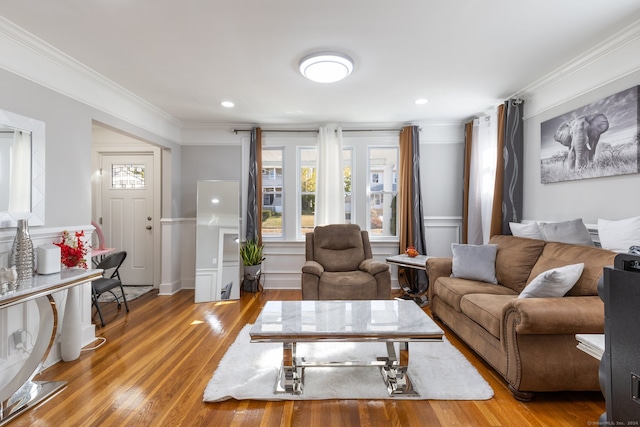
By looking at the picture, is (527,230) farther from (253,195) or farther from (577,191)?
(253,195)

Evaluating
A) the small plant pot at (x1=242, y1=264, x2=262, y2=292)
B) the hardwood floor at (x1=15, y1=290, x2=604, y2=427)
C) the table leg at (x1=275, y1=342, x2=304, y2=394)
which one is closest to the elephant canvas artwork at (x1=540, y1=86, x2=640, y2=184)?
the hardwood floor at (x1=15, y1=290, x2=604, y2=427)

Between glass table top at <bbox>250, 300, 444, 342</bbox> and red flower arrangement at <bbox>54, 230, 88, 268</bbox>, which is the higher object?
red flower arrangement at <bbox>54, 230, 88, 268</bbox>

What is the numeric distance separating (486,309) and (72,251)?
3256 millimetres

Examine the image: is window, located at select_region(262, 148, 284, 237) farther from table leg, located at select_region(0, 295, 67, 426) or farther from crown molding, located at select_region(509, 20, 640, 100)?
crown molding, located at select_region(509, 20, 640, 100)

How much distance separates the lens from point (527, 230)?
3062mm

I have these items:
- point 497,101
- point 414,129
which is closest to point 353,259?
point 414,129

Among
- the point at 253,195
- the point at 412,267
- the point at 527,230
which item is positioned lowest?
the point at 412,267

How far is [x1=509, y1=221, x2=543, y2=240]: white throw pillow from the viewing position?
2988 millimetres

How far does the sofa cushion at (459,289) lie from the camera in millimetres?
2705

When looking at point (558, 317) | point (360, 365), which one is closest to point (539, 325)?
point (558, 317)

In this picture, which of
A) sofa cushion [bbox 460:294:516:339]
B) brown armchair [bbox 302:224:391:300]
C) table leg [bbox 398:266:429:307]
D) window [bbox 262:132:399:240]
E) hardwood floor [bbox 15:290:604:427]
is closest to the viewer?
hardwood floor [bbox 15:290:604:427]

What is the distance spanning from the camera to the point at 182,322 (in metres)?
3.31

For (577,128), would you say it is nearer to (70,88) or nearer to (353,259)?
(353,259)

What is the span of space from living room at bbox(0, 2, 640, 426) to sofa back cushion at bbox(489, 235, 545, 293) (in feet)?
1.44
